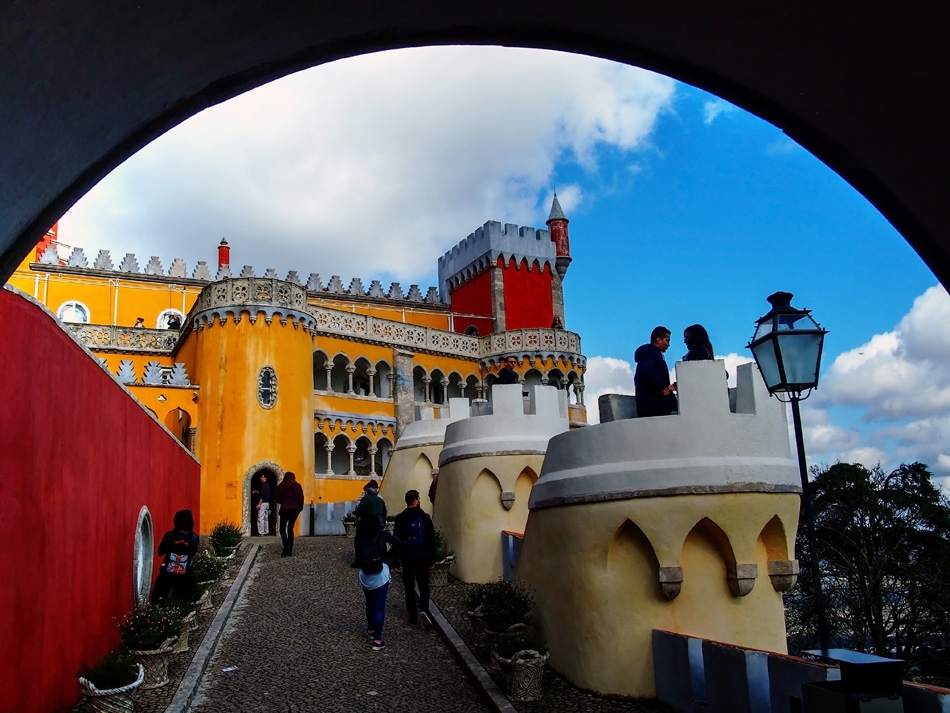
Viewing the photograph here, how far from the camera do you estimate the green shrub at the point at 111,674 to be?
6.89 metres

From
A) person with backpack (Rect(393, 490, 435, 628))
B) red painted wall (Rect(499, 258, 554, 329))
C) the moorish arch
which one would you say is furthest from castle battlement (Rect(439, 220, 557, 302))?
the moorish arch

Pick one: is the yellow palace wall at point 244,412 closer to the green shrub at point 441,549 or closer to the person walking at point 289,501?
the person walking at point 289,501

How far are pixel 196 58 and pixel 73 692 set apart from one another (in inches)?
269

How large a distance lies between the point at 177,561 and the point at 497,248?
3383 centimetres

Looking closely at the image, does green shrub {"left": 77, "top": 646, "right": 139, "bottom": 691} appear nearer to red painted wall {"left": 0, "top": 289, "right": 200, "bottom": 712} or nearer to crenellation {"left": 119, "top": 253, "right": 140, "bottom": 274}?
red painted wall {"left": 0, "top": 289, "right": 200, "bottom": 712}

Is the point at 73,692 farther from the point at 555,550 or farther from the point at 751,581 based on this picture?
the point at 751,581

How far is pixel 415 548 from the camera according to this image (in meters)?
10.8

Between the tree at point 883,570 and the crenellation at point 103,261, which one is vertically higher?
the crenellation at point 103,261

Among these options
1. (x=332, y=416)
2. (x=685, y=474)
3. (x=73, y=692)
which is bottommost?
(x=73, y=692)

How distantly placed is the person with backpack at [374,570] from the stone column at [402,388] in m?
23.6

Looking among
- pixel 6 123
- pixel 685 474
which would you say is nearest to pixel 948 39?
pixel 6 123

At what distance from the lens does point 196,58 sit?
2.55 metres

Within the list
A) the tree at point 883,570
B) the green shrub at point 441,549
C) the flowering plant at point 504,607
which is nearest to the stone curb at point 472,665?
the flowering plant at point 504,607

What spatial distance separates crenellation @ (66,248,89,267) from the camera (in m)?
35.3
